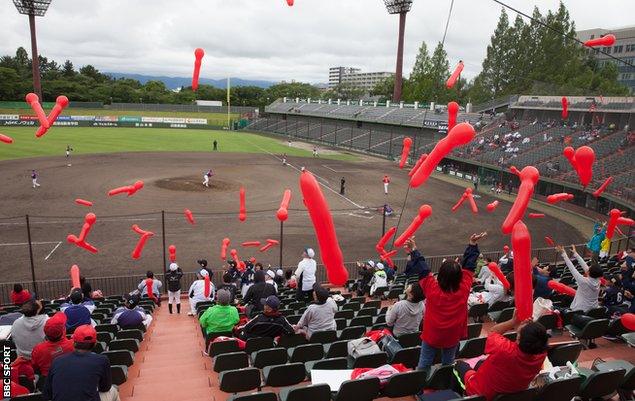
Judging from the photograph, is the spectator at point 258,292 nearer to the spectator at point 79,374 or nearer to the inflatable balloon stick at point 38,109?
the spectator at point 79,374

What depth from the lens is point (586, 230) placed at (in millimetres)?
25594

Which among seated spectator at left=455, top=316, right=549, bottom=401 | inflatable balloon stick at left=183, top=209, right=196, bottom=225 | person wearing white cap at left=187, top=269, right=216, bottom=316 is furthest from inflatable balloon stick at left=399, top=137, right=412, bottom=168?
inflatable balloon stick at left=183, top=209, right=196, bottom=225

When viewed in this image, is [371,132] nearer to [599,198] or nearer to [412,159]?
[412,159]

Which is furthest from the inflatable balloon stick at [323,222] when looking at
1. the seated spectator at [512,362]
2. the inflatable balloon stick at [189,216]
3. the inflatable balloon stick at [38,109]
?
the inflatable balloon stick at [189,216]

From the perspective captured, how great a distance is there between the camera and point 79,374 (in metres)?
3.86

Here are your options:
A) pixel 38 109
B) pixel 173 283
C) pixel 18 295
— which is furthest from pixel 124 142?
pixel 18 295

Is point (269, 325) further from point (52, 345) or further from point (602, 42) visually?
point (602, 42)

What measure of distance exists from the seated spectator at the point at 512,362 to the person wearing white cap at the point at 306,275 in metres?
6.62

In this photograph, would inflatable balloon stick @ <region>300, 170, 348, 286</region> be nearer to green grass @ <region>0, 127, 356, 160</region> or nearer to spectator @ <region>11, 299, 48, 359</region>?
spectator @ <region>11, 299, 48, 359</region>

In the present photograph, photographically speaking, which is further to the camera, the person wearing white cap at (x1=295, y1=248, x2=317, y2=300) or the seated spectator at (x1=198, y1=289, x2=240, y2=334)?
the person wearing white cap at (x1=295, y1=248, x2=317, y2=300)

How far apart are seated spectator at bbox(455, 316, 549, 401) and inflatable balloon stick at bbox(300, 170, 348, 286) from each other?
171 centimetres

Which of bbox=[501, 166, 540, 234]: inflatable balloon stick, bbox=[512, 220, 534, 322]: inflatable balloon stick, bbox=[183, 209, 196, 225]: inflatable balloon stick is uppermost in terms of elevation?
bbox=[501, 166, 540, 234]: inflatable balloon stick

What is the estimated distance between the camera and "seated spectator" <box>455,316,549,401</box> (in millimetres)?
3821

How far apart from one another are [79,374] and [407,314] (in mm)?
4311
